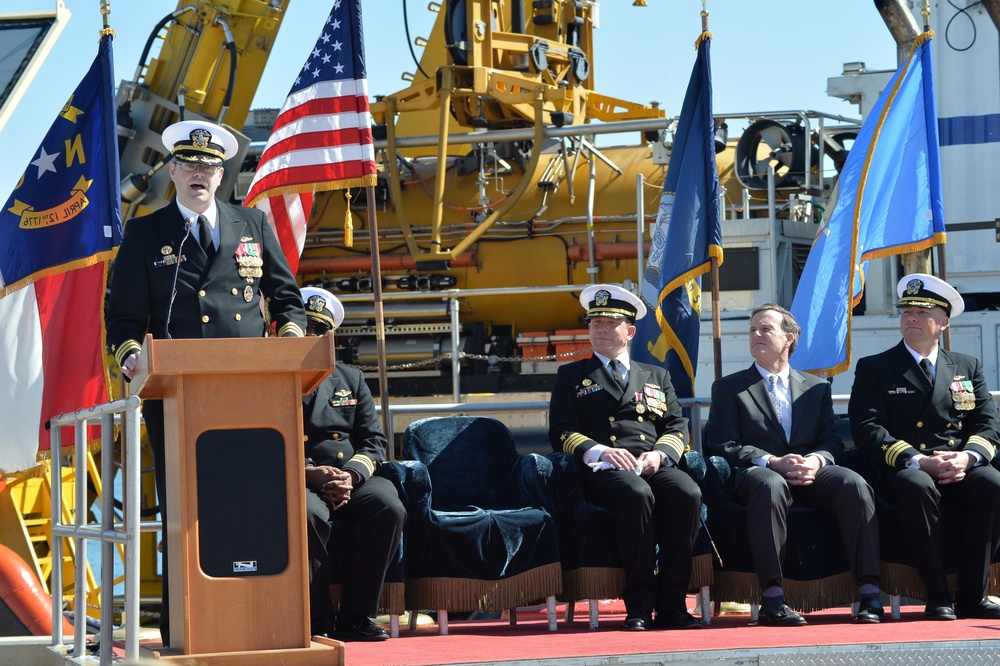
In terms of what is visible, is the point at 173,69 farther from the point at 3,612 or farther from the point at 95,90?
the point at 3,612

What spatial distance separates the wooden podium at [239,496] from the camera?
3.87m

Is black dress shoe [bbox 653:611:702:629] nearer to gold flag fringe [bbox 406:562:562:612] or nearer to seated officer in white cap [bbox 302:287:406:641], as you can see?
gold flag fringe [bbox 406:562:562:612]

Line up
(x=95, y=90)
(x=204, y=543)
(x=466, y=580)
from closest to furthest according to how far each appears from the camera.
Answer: (x=204, y=543), (x=466, y=580), (x=95, y=90)

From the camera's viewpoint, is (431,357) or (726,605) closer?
(726,605)

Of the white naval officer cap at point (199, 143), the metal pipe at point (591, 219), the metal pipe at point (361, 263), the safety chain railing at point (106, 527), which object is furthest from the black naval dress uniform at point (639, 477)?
the metal pipe at point (361, 263)

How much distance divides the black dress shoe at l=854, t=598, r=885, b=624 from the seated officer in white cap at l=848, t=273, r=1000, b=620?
22cm

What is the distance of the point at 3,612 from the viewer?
6566 mm

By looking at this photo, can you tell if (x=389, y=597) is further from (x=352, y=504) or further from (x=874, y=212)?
(x=874, y=212)

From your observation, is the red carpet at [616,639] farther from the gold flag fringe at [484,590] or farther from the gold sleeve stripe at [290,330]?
the gold sleeve stripe at [290,330]

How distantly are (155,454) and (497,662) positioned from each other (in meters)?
1.36

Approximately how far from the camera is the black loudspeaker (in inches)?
155

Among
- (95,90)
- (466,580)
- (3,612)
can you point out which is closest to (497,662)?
(466,580)

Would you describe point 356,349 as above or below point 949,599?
above

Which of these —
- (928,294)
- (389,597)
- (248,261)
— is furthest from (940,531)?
(248,261)
